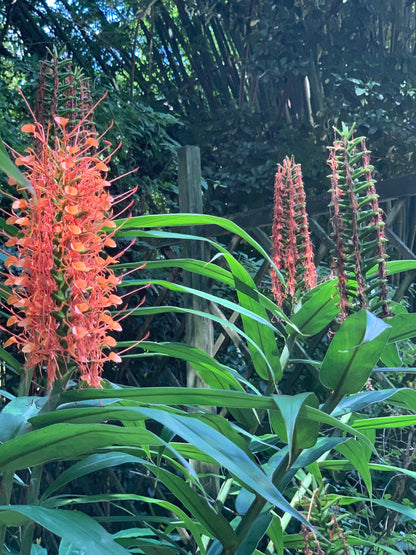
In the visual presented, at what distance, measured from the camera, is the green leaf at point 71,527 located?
18.3 inches

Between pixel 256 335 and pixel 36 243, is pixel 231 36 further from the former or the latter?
pixel 36 243

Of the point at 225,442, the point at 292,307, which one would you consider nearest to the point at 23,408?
the point at 225,442

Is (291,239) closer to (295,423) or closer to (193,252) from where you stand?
(295,423)

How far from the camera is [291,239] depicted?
1009 millimetres

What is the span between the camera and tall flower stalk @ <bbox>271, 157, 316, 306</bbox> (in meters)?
1.00

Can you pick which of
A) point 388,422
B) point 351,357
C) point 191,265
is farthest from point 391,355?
point 191,265

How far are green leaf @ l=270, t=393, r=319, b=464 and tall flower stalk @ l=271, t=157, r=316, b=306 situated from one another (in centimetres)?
27

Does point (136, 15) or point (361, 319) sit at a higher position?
point (136, 15)

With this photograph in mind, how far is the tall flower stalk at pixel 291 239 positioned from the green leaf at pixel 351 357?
27 centimetres

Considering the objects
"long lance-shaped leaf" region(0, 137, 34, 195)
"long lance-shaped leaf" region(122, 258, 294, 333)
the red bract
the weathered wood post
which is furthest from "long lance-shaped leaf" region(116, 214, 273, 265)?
the weathered wood post

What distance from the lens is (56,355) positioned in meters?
0.58

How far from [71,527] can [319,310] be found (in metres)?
0.54

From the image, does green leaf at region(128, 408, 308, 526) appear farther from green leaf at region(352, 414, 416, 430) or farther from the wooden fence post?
the wooden fence post

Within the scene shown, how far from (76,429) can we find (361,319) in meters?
0.34
